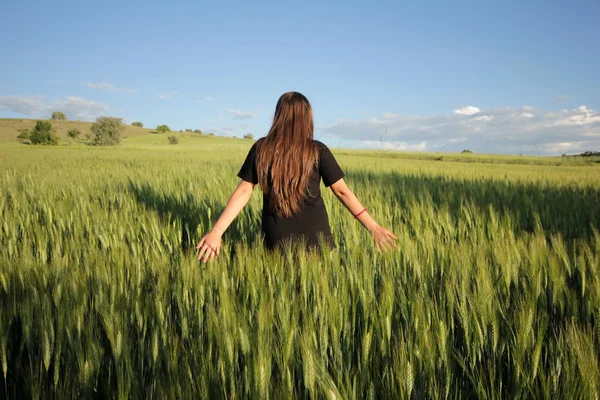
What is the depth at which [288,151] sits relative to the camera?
2.38 metres

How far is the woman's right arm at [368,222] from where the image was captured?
222 cm

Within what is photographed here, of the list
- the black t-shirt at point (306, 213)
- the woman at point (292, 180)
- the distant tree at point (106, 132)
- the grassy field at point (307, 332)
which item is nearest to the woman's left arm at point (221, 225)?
the woman at point (292, 180)

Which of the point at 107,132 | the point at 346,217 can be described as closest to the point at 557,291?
the point at 346,217

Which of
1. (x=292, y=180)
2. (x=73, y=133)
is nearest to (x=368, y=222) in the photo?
(x=292, y=180)

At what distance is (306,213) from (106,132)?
5632 centimetres

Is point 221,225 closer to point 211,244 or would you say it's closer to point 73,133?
point 211,244

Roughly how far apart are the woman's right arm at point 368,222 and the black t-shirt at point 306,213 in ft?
0.25

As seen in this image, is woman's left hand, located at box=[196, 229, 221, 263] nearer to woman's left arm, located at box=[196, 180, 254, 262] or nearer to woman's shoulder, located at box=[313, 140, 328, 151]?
woman's left arm, located at box=[196, 180, 254, 262]

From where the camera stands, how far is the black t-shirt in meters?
2.52

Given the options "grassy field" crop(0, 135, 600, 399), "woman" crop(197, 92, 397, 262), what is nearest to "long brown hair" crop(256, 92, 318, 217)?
"woman" crop(197, 92, 397, 262)

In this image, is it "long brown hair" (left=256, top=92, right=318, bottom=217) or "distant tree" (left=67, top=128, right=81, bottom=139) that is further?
"distant tree" (left=67, top=128, right=81, bottom=139)

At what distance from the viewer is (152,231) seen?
3082 millimetres

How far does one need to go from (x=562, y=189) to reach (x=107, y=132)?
182 feet

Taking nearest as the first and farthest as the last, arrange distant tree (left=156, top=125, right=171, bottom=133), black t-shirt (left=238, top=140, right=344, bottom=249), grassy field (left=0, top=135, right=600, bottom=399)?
grassy field (left=0, top=135, right=600, bottom=399) → black t-shirt (left=238, top=140, right=344, bottom=249) → distant tree (left=156, top=125, right=171, bottom=133)
